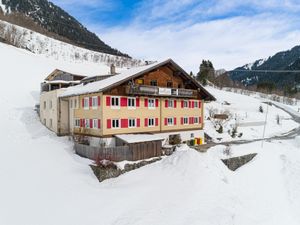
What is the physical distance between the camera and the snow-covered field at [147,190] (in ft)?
55.7

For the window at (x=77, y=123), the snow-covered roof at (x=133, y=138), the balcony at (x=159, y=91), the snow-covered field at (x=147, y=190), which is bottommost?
the snow-covered field at (x=147, y=190)

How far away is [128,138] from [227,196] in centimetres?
1149

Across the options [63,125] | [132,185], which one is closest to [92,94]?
[63,125]

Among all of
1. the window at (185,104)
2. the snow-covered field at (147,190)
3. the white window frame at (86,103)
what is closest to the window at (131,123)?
the white window frame at (86,103)

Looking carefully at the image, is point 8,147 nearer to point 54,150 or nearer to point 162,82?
point 54,150

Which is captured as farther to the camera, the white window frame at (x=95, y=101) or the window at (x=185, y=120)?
the window at (x=185, y=120)

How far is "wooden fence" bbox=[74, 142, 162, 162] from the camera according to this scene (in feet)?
81.4

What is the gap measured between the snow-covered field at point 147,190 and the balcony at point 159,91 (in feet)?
28.0

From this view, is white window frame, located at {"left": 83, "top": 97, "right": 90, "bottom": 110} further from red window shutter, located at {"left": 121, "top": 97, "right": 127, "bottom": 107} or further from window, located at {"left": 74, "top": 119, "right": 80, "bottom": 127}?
red window shutter, located at {"left": 121, "top": 97, "right": 127, "bottom": 107}

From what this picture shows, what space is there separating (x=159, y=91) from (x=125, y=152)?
10.3 m

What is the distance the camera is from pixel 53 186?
2112cm

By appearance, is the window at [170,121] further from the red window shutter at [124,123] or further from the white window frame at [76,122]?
the white window frame at [76,122]

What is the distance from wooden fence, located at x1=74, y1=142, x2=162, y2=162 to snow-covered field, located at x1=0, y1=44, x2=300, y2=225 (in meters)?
1.16

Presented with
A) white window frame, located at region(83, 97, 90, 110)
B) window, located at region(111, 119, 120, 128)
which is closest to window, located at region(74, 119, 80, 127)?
white window frame, located at region(83, 97, 90, 110)
